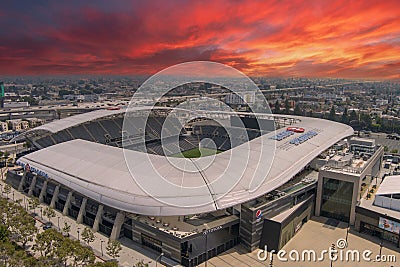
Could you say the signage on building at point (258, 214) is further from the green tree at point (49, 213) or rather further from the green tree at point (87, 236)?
the green tree at point (49, 213)

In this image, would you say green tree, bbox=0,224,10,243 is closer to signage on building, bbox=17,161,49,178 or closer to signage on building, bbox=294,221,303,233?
signage on building, bbox=17,161,49,178

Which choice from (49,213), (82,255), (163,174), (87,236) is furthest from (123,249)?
(49,213)

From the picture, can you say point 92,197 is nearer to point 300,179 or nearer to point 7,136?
point 300,179

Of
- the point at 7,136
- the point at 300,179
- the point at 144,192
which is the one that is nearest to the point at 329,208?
the point at 300,179

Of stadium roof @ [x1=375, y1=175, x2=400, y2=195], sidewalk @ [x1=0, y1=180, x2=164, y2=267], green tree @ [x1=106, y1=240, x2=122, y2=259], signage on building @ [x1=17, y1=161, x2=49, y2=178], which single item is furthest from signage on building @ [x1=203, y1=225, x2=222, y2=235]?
signage on building @ [x1=17, y1=161, x2=49, y2=178]

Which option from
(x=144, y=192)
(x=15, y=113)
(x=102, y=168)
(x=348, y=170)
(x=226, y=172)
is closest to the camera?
(x=144, y=192)

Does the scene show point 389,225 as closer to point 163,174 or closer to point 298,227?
point 298,227
